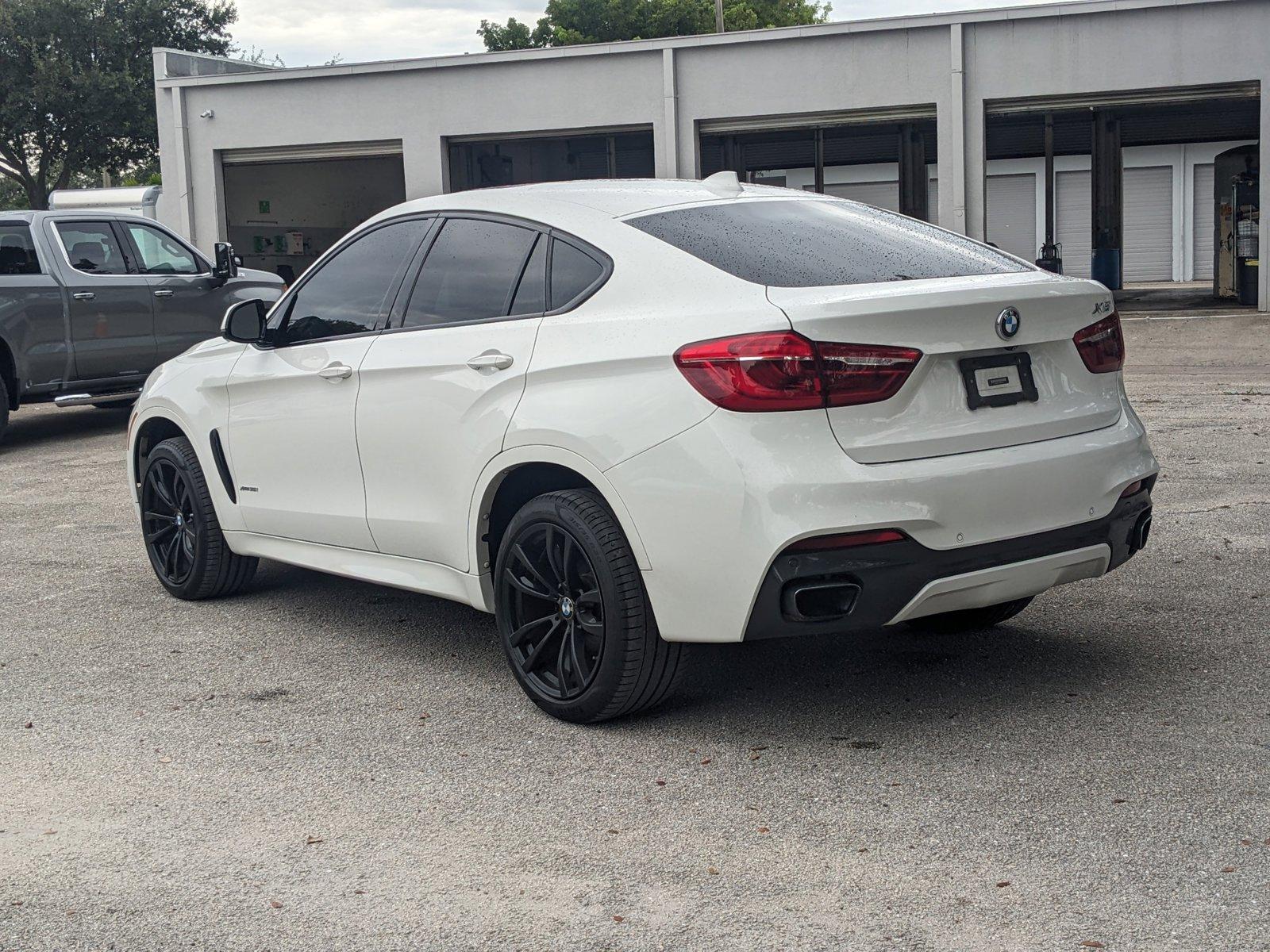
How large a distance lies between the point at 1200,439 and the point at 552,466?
22.2ft

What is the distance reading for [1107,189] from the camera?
116 feet

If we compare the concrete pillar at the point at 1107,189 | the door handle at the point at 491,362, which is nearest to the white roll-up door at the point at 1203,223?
the concrete pillar at the point at 1107,189

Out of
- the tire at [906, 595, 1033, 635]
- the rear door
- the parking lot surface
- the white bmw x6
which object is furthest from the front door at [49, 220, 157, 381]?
the tire at [906, 595, 1033, 635]

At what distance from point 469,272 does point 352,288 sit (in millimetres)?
688

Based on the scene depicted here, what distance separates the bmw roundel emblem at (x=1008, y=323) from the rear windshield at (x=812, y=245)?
0.29 metres

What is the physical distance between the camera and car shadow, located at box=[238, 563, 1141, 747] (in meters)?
4.35

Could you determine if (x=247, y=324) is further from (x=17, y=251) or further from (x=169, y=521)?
(x=17, y=251)

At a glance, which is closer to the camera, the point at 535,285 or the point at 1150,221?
the point at 535,285

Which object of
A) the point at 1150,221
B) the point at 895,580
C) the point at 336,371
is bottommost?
the point at 895,580

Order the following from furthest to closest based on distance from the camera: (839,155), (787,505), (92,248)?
1. (839,155)
2. (92,248)
3. (787,505)

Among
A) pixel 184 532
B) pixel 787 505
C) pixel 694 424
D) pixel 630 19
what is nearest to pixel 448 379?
pixel 694 424

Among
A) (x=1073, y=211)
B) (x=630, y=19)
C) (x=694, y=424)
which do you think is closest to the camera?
(x=694, y=424)

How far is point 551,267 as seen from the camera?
4.53 metres

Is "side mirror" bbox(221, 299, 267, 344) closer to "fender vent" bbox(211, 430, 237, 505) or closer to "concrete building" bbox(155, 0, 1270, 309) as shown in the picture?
"fender vent" bbox(211, 430, 237, 505)
